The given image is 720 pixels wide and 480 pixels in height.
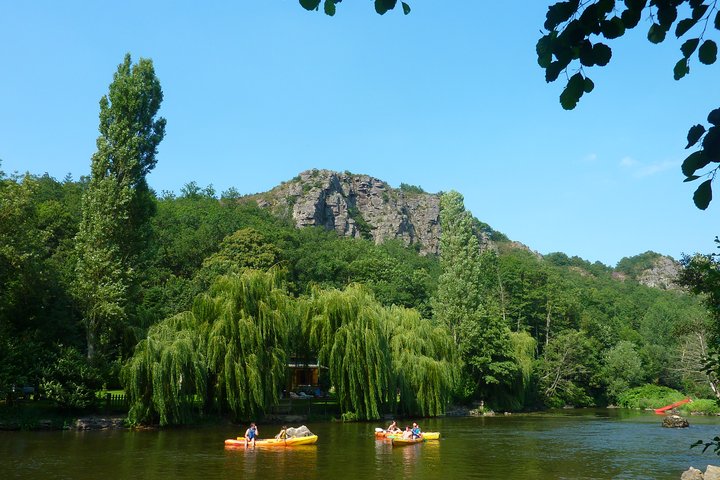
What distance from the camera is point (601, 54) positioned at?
101 inches

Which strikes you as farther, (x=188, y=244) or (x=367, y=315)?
(x=188, y=244)

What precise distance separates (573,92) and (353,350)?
27.8m

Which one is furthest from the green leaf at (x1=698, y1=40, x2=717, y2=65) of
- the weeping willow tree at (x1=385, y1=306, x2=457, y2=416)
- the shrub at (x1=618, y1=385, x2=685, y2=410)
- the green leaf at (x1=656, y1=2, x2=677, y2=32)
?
the shrub at (x1=618, y1=385, x2=685, y2=410)

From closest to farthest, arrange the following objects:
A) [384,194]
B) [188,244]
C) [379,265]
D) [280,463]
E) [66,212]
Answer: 1. [280,463]
2. [66,212]
3. [188,244]
4. [379,265]
5. [384,194]

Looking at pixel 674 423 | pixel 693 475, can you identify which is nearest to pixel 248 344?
pixel 693 475

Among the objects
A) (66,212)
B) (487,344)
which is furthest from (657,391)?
(66,212)

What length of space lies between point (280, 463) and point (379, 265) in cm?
4966

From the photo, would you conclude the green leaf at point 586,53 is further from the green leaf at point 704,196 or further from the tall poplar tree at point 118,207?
the tall poplar tree at point 118,207

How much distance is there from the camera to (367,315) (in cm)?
3091

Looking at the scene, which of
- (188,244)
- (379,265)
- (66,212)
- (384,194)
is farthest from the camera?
(384,194)

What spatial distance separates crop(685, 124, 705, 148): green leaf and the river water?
16.1m

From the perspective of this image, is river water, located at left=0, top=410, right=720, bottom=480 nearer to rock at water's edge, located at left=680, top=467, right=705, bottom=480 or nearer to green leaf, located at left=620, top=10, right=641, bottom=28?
rock at water's edge, located at left=680, top=467, right=705, bottom=480

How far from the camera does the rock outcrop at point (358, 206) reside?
426 ft

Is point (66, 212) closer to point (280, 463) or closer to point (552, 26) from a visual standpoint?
point (280, 463)
